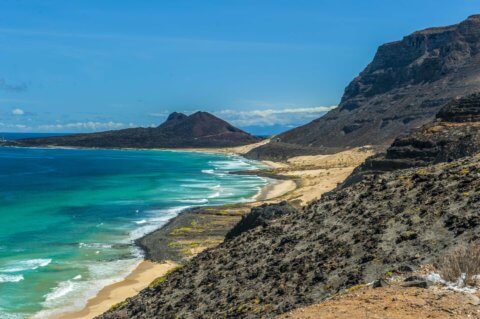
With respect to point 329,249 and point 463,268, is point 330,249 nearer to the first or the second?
point 329,249

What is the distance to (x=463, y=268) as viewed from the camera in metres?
11.8

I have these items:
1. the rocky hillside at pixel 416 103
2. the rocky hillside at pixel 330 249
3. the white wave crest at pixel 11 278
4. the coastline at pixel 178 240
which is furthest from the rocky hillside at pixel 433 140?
the rocky hillside at pixel 416 103

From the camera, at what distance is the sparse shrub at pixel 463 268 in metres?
11.5

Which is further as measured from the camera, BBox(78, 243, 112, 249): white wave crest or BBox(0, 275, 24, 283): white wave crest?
BBox(78, 243, 112, 249): white wave crest

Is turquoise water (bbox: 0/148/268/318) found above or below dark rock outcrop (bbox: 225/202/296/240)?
below

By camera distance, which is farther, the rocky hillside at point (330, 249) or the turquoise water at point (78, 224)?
the turquoise water at point (78, 224)

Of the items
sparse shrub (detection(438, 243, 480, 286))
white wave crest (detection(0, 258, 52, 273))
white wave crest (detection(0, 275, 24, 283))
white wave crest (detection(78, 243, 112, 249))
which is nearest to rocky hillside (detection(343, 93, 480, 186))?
white wave crest (detection(78, 243, 112, 249))

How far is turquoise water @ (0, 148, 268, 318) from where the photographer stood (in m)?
35.0

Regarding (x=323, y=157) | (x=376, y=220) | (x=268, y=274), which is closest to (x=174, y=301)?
(x=268, y=274)

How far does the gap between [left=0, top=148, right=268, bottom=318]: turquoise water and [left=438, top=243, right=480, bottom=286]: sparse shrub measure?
24.5 meters

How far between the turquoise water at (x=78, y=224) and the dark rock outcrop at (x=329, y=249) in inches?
550

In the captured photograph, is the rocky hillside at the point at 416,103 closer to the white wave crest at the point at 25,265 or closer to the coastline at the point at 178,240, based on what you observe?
the coastline at the point at 178,240

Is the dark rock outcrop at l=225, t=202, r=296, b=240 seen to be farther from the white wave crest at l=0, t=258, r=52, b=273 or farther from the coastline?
the white wave crest at l=0, t=258, r=52, b=273

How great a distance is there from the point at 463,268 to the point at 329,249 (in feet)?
20.6
